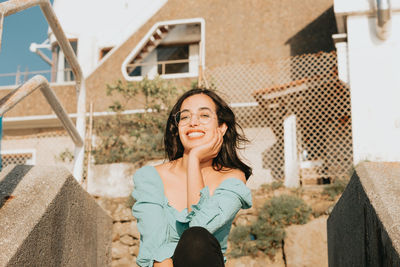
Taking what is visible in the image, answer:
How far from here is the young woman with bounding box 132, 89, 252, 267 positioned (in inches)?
74.7

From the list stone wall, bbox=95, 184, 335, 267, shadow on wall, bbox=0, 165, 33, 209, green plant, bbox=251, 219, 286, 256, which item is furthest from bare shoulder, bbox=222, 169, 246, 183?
green plant, bbox=251, 219, 286, 256

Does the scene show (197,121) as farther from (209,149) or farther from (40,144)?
(40,144)

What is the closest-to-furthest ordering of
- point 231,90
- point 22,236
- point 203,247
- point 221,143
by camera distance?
point 203,247 → point 22,236 → point 221,143 → point 231,90

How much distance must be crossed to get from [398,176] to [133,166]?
702 cm

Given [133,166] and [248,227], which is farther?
[133,166]

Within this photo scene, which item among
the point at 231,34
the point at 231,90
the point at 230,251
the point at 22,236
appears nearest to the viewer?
the point at 22,236

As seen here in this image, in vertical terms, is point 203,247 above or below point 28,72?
below

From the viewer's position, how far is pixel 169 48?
13.9m

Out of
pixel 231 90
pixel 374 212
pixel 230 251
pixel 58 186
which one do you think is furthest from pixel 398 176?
pixel 231 90

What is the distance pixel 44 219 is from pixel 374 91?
25.0 feet

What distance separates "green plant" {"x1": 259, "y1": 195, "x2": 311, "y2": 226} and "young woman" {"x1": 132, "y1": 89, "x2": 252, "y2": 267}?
4.31 metres

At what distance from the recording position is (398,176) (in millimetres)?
2279

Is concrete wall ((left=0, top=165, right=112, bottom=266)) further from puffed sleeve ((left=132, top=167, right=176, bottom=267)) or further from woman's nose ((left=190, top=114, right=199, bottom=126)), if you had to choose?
woman's nose ((left=190, top=114, right=199, bottom=126))

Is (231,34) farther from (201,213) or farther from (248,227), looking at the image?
(201,213)
